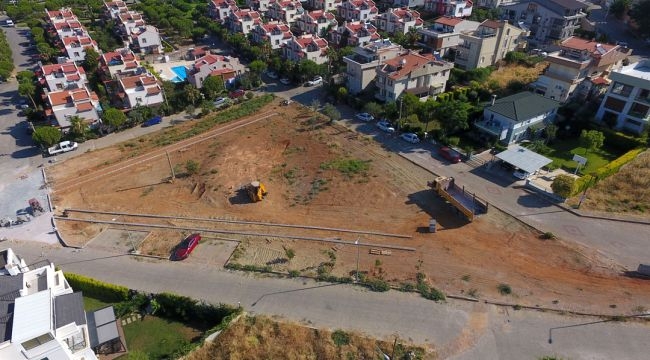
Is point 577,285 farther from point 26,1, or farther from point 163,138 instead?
point 26,1

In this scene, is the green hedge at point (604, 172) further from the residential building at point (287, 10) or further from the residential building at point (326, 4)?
the residential building at point (326, 4)

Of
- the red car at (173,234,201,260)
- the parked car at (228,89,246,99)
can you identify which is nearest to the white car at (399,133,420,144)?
the red car at (173,234,201,260)

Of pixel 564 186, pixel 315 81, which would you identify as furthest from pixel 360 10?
pixel 564 186

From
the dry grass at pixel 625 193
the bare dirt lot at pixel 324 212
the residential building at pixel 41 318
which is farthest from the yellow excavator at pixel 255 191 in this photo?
the dry grass at pixel 625 193

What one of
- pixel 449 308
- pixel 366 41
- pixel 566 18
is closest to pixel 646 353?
pixel 449 308

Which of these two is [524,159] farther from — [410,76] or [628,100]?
[410,76]

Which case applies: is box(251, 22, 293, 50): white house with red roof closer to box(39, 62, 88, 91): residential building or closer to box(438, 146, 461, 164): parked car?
box(39, 62, 88, 91): residential building
